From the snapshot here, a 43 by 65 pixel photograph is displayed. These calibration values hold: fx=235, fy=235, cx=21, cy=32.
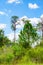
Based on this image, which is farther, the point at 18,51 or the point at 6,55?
the point at 18,51

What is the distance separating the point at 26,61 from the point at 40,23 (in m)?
11.3

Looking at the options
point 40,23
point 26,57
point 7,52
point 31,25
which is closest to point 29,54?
point 26,57

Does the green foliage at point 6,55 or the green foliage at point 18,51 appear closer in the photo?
the green foliage at point 6,55

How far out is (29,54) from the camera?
Answer: 33.1 m

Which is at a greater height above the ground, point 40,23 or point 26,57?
point 40,23

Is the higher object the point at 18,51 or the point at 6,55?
the point at 18,51

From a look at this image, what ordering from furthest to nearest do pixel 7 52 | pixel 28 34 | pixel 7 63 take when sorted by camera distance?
pixel 28 34
pixel 7 52
pixel 7 63

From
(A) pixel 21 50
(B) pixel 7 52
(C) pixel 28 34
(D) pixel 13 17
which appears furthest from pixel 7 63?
(D) pixel 13 17

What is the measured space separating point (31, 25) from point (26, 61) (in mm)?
7541

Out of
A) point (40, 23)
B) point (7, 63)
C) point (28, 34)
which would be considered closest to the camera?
point (7, 63)

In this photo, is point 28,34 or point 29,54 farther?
point 28,34

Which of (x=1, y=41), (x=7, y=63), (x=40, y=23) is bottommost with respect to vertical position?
(x=7, y=63)

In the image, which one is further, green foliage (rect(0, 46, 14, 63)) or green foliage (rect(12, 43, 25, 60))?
green foliage (rect(12, 43, 25, 60))

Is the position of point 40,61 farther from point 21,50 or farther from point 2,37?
point 2,37
